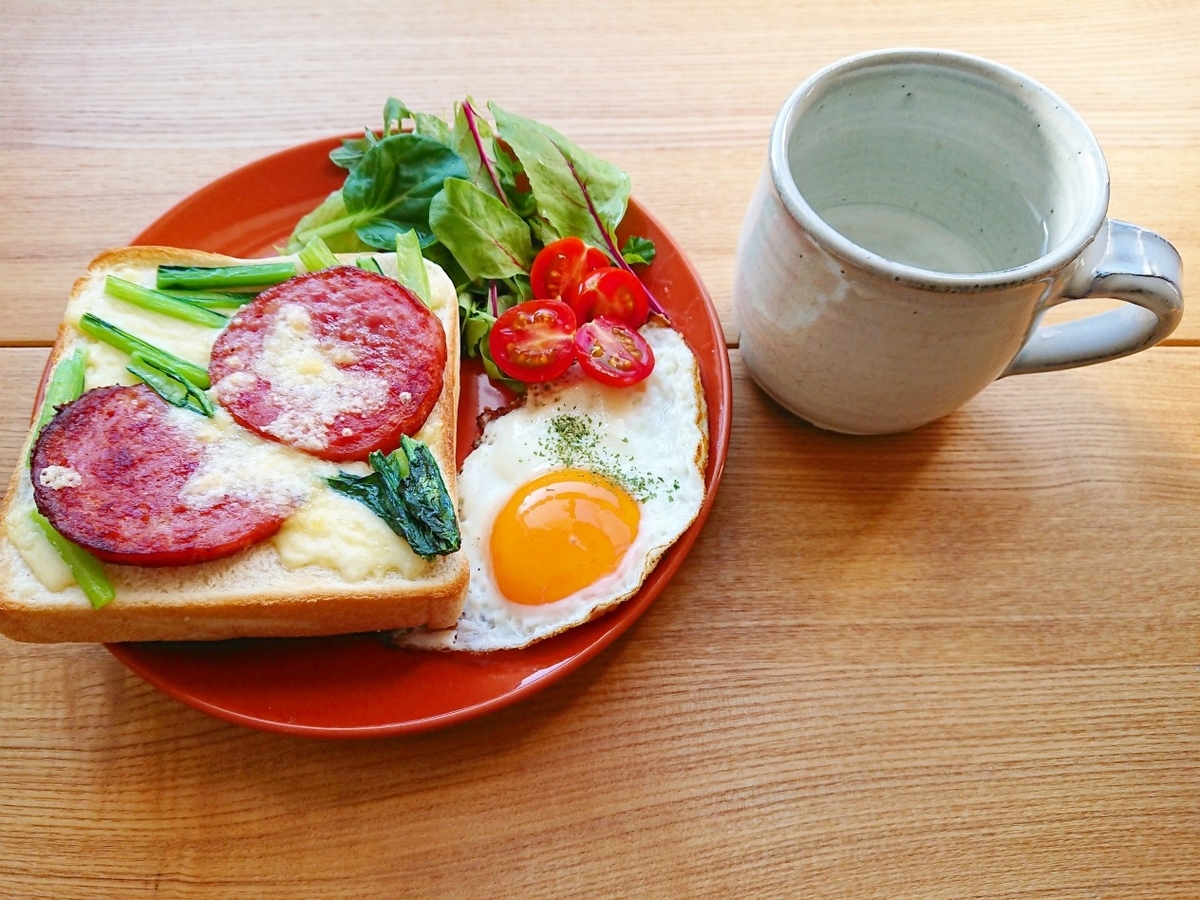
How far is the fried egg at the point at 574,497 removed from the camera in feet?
5.55

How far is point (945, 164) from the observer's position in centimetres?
191

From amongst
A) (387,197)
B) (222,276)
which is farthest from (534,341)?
(222,276)

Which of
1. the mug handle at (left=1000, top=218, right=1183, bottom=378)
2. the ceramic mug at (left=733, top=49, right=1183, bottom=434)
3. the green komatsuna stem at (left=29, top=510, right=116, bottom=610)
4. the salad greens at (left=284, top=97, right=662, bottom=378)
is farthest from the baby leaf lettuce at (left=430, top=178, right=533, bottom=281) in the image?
the mug handle at (left=1000, top=218, right=1183, bottom=378)

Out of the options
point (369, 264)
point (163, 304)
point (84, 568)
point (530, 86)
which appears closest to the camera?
point (84, 568)

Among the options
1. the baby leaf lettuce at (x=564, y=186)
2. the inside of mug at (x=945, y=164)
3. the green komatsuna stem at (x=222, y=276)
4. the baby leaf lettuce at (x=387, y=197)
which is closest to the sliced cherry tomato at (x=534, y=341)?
the baby leaf lettuce at (x=564, y=186)

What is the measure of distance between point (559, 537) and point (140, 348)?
0.91 metres

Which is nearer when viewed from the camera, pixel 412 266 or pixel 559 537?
pixel 559 537

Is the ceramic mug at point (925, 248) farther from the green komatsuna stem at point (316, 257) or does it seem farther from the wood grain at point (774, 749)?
the green komatsuna stem at point (316, 257)

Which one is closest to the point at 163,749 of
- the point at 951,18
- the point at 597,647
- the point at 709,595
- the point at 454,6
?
the point at 597,647

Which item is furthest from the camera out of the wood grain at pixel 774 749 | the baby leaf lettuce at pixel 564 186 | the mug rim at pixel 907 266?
the baby leaf lettuce at pixel 564 186

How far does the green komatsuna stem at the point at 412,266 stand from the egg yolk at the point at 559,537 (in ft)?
1.66

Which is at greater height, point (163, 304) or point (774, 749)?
point (163, 304)

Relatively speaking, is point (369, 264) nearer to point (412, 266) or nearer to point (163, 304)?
point (412, 266)

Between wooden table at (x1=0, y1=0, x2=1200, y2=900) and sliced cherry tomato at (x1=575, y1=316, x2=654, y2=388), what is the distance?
Result: 0.31 metres
